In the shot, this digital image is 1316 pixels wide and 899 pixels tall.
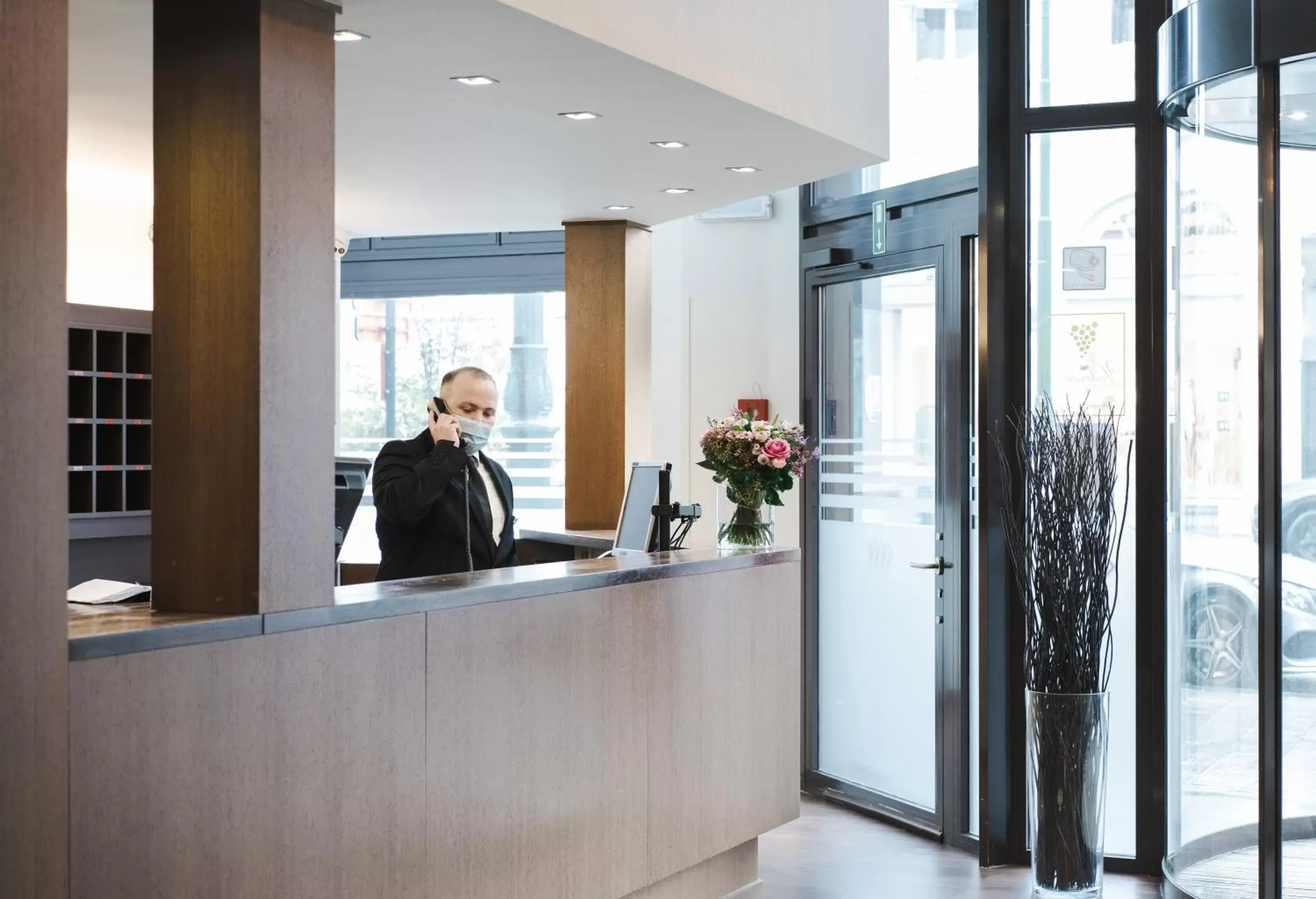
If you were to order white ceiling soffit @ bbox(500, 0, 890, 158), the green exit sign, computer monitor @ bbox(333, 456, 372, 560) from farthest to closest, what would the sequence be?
the green exit sign
computer monitor @ bbox(333, 456, 372, 560)
white ceiling soffit @ bbox(500, 0, 890, 158)

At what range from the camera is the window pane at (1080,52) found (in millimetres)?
5094

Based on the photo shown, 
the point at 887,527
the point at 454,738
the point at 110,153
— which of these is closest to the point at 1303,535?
the point at 887,527

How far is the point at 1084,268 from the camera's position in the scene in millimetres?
5141

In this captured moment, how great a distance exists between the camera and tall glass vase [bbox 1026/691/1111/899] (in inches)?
179

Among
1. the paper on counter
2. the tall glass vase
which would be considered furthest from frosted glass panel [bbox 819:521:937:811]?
the paper on counter

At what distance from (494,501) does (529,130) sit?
130 cm

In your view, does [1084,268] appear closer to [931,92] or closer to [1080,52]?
[1080,52]

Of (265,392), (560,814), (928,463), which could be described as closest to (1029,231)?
(928,463)

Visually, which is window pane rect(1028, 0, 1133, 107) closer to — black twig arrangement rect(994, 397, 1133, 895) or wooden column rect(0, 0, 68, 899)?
black twig arrangement rect(994, 397, 1133, 895)

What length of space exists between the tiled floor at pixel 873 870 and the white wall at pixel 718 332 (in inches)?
56.2

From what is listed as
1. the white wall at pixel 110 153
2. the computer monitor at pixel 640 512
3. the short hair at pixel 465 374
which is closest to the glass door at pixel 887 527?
the computer monitor at pixel 640 512

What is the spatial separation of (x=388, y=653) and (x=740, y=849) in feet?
6.86

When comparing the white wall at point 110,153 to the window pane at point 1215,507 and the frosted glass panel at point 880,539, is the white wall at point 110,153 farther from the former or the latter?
the window pane at point 1215,507

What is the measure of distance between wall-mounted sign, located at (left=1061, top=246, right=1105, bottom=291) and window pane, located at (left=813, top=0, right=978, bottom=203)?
0.64m
